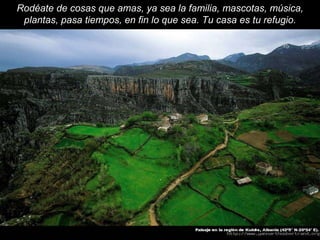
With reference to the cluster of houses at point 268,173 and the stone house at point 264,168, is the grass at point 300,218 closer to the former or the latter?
the cluster of houses at point 268,173

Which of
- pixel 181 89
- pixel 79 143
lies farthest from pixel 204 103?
pixel 79 143

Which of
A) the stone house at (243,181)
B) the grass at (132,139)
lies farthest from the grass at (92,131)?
the stone house at (243,181)

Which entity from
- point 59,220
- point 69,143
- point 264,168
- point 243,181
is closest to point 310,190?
point 264,168

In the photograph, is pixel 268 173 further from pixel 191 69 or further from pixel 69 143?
pixel 191 69

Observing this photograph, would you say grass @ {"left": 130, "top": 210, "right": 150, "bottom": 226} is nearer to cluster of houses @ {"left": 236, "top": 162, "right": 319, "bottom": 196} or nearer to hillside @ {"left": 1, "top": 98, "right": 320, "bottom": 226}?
hillside @ {"left": 1, "top": 98, "right": 320, "bottom": 226}

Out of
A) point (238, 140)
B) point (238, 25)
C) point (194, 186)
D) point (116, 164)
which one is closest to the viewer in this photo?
point (238, 25)

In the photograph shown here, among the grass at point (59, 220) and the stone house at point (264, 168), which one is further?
the stone house at point (264, 168)
